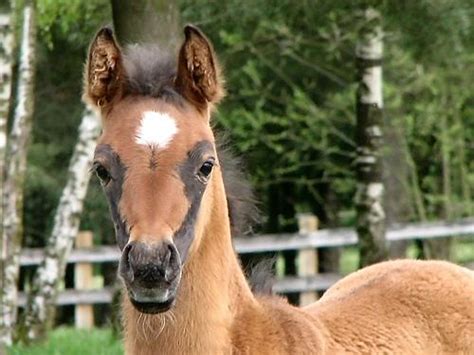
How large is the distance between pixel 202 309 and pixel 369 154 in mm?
7294

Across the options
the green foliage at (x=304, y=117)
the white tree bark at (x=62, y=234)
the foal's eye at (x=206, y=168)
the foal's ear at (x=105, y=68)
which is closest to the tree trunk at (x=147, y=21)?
the foal's ear at (x=105, y=68)

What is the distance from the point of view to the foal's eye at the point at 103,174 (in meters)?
5.29

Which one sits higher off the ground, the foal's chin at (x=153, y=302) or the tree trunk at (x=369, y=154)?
the tree trunk at (x=369, y=154)

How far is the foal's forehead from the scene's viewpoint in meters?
5.24

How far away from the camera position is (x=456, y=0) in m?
11.2

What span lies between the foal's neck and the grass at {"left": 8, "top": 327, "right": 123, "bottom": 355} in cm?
543

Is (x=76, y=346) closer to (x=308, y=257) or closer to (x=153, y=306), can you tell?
(x=153, y=306)

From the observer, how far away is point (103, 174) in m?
5.31

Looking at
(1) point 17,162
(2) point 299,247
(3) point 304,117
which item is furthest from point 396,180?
(1) point 17,162

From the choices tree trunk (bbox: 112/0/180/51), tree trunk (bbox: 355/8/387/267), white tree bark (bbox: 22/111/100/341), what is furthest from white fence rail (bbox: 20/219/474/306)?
tree trunk (bbox: 112/0/180/51)

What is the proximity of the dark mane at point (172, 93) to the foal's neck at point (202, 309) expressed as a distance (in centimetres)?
40

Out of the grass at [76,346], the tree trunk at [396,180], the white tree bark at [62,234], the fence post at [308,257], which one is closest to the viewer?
the grass at [76,346]

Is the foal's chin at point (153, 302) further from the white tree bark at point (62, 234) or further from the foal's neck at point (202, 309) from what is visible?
the white tree bark at point (62, 234)

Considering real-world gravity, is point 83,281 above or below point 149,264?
below
